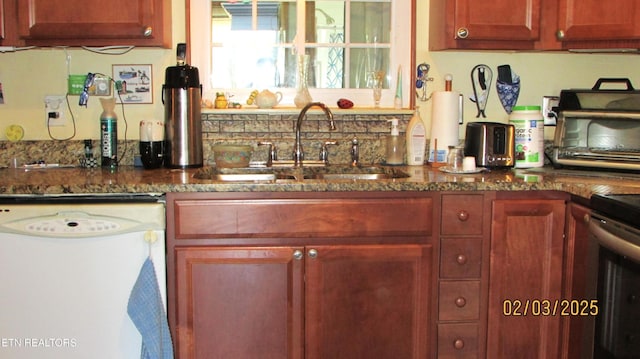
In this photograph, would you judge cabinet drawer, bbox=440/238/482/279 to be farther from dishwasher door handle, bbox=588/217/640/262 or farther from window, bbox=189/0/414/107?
window, bbox=189/0/414/107

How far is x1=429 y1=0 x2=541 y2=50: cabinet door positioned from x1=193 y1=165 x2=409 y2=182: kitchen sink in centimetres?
57

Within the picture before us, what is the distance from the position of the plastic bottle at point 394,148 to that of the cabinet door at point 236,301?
744 millimetres

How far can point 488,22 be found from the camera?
2316 millimetres

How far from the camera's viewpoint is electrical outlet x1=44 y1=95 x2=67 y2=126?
254cm

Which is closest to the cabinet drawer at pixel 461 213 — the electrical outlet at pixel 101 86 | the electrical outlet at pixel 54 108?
the electrical outlet at pixel 101 86

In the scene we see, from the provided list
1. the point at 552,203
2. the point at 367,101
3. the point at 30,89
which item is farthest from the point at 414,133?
the point at 30,89

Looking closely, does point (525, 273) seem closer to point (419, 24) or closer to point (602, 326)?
point (602, 326)

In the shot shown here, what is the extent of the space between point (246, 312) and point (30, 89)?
4.53ft

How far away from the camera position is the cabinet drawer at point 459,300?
6.62 ft

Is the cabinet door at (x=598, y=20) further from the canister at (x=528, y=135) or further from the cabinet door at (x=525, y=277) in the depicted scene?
the cabinet door at (x=525, y=277)

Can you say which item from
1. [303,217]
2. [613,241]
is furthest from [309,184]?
[613,241]

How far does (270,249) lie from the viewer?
195 cm

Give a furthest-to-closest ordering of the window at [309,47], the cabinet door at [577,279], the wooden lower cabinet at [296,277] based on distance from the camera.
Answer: the window at [309,47] < the wooden lower cabinet at [296,277] < the cabinet door at [577,279]
